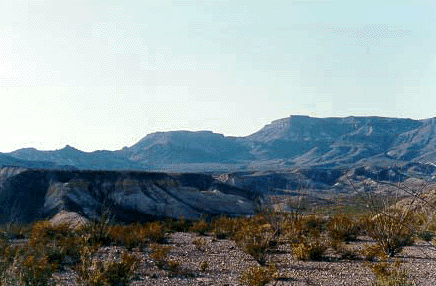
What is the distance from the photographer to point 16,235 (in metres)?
35.7

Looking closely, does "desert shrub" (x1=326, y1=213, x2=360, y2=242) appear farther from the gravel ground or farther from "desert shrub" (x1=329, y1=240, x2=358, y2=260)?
"desert shrub" (x1=329, y1=240, x2=358, y2=260)

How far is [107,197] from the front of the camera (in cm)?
7100

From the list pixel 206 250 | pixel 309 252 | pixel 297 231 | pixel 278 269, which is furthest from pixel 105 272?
pixel 297 231

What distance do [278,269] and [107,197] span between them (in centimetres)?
5446

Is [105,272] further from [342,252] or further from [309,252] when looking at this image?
Result: [342,252]

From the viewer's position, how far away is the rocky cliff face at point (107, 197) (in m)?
65.4

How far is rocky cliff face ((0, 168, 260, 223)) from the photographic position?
65375 millimetres

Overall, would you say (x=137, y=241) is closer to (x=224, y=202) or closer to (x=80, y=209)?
(x=80, y=209)

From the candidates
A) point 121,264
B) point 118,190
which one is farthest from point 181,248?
point 118,190

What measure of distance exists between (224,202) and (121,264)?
216 feet

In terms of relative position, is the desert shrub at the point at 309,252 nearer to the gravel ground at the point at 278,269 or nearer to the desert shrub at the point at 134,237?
the gravel ground at the point at 278,269

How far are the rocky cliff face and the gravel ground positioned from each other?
39.7 metres

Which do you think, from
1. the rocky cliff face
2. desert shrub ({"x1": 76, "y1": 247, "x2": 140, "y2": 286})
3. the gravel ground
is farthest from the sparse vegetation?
the rocky cliff face

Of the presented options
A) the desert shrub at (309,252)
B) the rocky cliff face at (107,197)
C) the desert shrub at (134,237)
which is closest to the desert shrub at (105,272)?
the desert shrub at (309,252)
